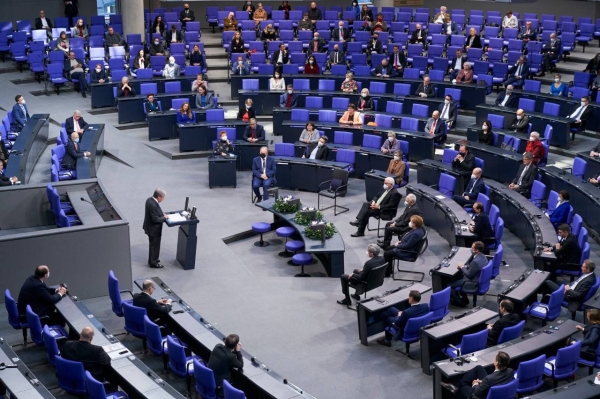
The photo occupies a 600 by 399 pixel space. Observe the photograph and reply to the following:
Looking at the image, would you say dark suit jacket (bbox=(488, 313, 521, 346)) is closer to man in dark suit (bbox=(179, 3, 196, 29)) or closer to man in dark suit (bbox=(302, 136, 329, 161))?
man in dark suit (bbox=(302, 136, 329, 161))

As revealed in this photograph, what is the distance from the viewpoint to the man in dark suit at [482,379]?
10078mm

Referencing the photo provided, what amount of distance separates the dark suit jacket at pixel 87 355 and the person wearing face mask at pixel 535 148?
37.6ft

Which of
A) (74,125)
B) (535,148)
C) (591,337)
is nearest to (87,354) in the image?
(591,337)

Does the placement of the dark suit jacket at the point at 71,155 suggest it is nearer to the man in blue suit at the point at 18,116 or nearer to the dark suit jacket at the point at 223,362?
the man in blue suit at the point at 18,116

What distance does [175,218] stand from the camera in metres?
15.0

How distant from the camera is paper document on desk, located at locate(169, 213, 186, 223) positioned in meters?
14.8

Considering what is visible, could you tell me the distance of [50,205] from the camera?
15.7m

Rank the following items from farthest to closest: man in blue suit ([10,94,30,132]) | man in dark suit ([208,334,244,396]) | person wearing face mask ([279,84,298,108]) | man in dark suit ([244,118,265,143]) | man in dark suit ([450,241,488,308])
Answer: person wearing face mask ([279,84,298,108]) < man in blue suit ([10,94,30,132]) < man in dark suit ([244,118,265,143]) < man in dark suit ([450,241,488,308]) < man in dark suit ([208,334,244,396])

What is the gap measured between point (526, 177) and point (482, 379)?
323 inches

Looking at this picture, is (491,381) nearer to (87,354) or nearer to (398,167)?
(87,354)

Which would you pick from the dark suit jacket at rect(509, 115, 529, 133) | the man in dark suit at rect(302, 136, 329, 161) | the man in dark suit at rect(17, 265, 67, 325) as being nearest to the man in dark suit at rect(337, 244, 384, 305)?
the man in dark suit at rect(17, 265, 67, 325)

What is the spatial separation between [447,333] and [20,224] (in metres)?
8.44

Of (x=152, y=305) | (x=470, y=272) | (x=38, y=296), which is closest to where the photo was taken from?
(x=152, y=305)

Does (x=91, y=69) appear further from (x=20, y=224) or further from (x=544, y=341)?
(x=544, y=341)
